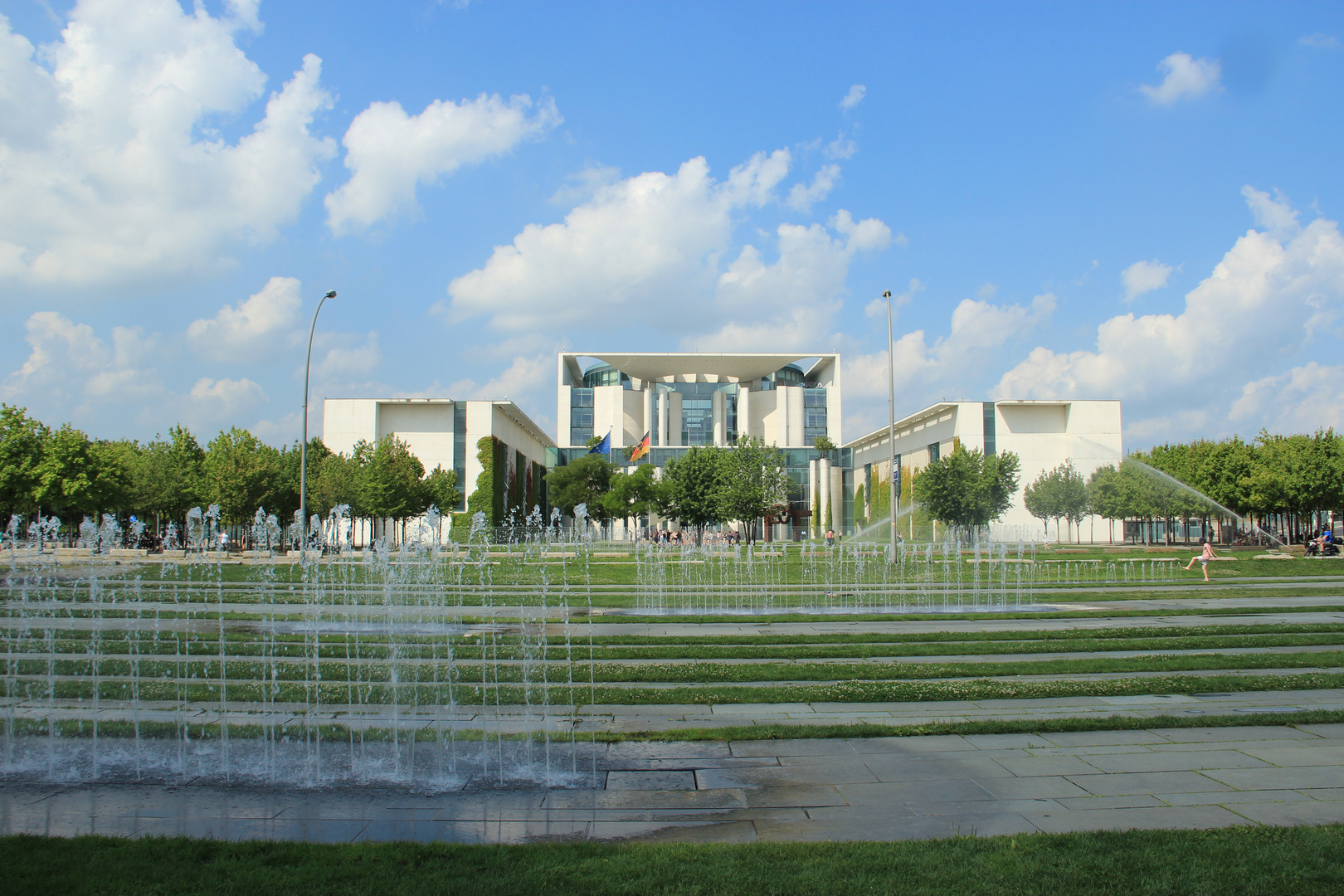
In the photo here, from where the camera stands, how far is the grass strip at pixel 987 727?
7.11m

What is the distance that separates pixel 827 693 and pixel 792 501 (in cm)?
8081

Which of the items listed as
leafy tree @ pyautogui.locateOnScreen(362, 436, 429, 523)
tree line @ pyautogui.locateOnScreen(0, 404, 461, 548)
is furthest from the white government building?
leafy tree @ pyautogui.locateOnScreen(362, 436, 429, 523)

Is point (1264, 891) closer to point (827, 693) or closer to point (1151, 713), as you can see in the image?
point (1151, 713)

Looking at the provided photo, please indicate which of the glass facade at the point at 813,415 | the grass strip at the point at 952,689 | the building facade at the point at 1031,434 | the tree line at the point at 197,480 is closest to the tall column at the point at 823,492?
the glass facade at the point at 813,415

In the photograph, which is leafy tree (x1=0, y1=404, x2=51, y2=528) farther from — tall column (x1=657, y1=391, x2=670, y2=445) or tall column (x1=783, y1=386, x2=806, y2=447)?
tall column (x1=783, y1=386, x2=806, y2=447)


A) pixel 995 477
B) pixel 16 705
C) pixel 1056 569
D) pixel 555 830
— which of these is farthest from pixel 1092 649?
pixel 995 477

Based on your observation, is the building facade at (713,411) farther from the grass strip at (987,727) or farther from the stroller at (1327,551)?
the grass strip at (987,727)

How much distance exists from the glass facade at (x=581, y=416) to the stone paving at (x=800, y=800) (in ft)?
278

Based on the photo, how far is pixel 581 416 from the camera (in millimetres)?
91125

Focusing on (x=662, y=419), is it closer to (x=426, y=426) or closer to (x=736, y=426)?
(x=736, y=426)

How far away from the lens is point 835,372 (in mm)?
92688

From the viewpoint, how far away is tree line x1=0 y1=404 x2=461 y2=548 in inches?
1476

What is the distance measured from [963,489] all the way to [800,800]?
161 feet

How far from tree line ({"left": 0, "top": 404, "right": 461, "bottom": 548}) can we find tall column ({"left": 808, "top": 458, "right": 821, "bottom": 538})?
42.4 m
